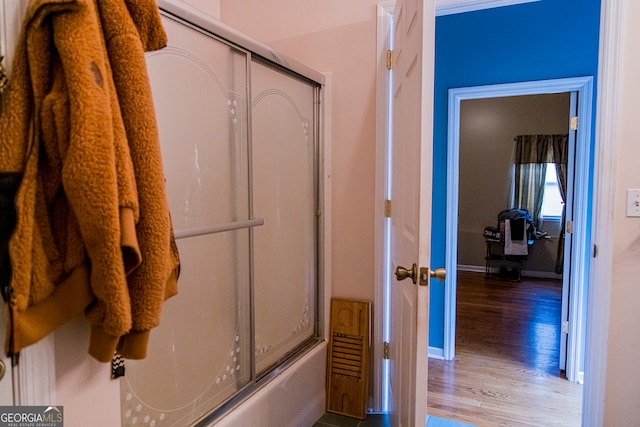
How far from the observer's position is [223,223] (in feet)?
4.86

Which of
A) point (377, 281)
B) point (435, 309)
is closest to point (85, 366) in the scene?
point (377, 281)

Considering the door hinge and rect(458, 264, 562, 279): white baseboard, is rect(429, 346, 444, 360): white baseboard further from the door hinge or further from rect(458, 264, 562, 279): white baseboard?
rect(458, 264, 562, 279): white baseboard

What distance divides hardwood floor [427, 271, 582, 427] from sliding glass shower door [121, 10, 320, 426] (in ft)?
3.88

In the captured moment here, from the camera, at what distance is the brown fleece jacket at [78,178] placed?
0.66 meters

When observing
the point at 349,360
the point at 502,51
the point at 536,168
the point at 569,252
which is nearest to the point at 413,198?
the point at 349,360

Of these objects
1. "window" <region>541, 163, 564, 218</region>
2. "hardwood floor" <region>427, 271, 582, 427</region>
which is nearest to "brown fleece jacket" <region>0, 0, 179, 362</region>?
"hardwood floor" <region>427, 271, 582, 427</region>

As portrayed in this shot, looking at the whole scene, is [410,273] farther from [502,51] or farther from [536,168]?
→ [536,168]

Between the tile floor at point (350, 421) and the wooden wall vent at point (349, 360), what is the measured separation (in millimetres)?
27

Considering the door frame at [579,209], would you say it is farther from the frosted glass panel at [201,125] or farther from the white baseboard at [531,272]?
the white baseboard at [531,272]

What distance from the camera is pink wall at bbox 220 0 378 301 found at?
216cm

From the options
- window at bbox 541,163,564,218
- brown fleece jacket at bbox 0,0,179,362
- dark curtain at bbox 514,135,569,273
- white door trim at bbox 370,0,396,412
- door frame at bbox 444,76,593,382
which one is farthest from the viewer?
window at bbox 541,163,564,218

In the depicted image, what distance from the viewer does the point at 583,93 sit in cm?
270

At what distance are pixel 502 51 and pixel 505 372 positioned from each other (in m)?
2.33

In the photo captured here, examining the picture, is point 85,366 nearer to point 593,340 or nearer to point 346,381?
point 346,381
